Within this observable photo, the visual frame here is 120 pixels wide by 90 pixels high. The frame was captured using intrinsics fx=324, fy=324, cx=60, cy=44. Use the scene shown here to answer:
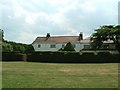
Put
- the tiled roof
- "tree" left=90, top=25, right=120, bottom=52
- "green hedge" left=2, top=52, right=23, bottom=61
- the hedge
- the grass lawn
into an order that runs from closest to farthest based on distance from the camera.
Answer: the grass lawn
the hedge
"green hedge" left=2, top=52, right=23, bottom=61
"tree" left=90, top=25, right=120, bottom=52
the tiled roof

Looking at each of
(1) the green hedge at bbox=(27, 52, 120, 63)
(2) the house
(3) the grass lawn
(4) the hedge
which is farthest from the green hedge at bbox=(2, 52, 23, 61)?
(3) the grass lawn

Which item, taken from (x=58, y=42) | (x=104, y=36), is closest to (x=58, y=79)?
(x=104, y=36)

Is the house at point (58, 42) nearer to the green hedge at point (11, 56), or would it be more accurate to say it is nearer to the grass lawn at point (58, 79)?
the green hedge at point (11, 56)

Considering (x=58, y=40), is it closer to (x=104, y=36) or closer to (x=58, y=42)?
(x=58, y=42)

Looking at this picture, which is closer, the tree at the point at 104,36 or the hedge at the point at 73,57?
the hedge at the point at 73,57

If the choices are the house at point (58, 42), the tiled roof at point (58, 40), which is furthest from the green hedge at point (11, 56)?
the tiled roof at point (58, 40)

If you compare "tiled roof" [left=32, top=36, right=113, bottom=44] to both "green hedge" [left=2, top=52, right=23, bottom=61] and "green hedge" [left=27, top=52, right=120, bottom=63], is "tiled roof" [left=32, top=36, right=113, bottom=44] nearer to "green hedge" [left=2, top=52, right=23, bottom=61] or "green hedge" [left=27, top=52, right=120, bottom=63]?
"green hedge" [left=2, top=52, right=23, bottom=61]

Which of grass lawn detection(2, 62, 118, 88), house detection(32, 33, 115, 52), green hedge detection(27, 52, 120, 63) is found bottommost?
grass lawn detection(2, 62, 118, 88)

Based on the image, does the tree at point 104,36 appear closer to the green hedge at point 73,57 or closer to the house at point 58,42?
the house at point 58,42

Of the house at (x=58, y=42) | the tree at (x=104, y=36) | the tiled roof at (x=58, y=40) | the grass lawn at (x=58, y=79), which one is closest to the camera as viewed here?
the grass lawn at (x=58, y=79)

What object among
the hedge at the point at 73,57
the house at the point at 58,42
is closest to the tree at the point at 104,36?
the house at the point at 58,42

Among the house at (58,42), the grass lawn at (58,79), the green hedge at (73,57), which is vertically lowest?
the grass lawn at (58,79)

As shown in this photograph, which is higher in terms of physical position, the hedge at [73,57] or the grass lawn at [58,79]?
the hedge at [73,57]

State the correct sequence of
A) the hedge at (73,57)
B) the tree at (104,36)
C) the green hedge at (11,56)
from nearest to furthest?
the hedge at (73,57) → the green hedge at (11,56) → the tree at (104,36)
